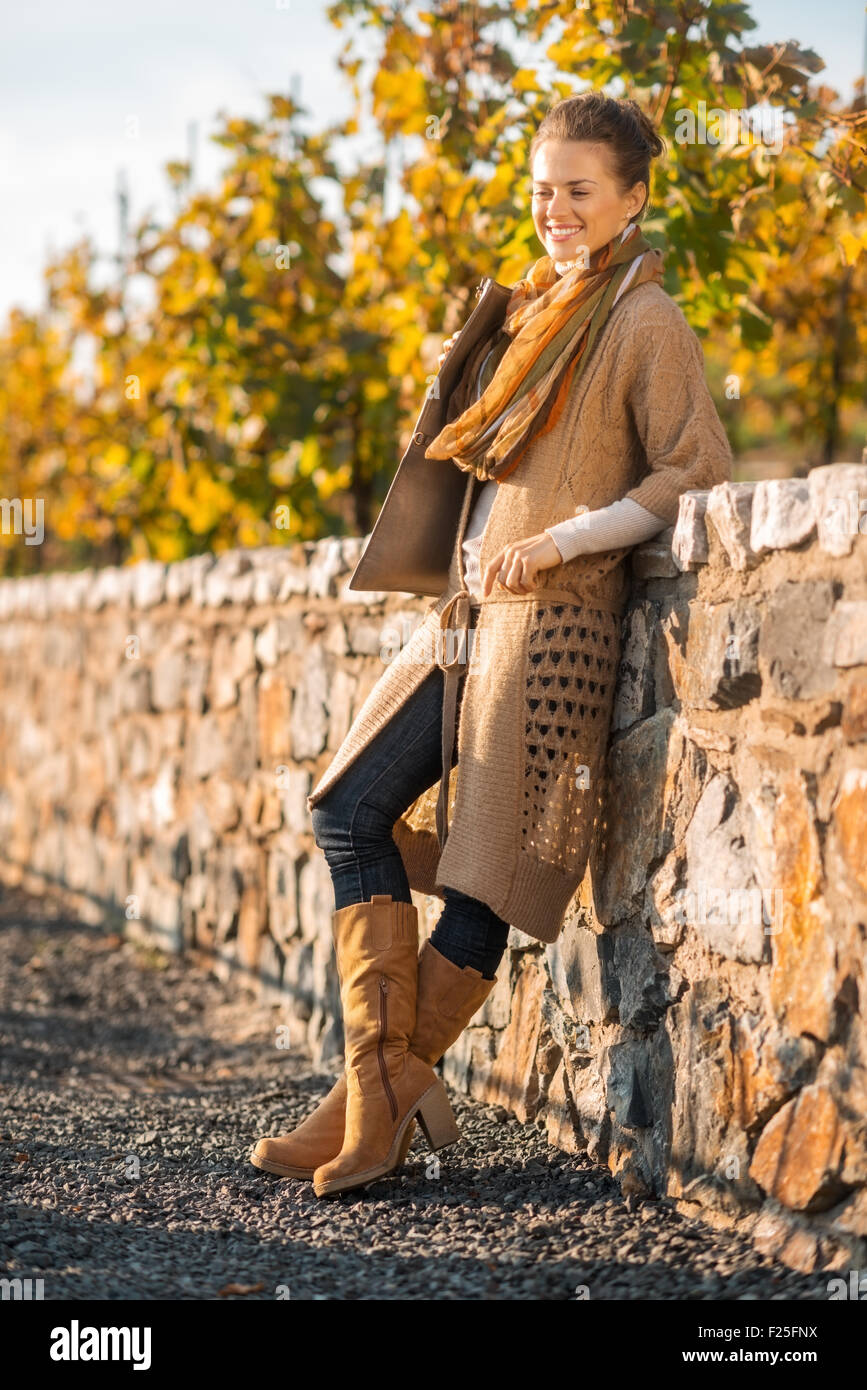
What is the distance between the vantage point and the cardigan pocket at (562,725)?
7.91 ft

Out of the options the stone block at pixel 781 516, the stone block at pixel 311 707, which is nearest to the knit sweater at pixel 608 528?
the stone block at pixel 781 516

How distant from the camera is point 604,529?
7.79 feet

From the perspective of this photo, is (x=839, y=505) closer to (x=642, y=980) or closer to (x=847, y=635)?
(x=847, y=635)

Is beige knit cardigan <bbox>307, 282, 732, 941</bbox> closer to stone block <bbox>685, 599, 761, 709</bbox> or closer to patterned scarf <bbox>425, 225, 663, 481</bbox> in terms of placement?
patterned scarf <bbox>425, 225, 663, 481</bbox>

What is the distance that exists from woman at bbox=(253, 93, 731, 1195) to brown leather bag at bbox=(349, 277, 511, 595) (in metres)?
0.09

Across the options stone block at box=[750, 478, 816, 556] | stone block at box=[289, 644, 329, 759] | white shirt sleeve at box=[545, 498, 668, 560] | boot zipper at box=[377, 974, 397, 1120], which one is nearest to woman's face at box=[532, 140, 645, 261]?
white shirt sleeve at box=[545, 498, 668, 560]

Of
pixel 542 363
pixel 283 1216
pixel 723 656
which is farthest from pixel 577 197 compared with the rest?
pixel 283 1216

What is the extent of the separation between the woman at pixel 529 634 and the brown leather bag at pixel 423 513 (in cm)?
9

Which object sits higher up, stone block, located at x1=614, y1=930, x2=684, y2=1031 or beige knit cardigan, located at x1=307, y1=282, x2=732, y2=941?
beige knit cardigan, located at x1=307, y1=282, x2=732, y2=941

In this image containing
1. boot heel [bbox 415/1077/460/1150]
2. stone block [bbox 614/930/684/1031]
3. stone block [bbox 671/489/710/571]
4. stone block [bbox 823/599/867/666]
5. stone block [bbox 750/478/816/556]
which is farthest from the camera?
boot heel [bbox 415/1077/460/1150]

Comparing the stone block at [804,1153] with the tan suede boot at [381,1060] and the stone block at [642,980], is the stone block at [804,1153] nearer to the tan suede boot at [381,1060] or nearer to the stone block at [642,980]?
the stone block at [642,980]

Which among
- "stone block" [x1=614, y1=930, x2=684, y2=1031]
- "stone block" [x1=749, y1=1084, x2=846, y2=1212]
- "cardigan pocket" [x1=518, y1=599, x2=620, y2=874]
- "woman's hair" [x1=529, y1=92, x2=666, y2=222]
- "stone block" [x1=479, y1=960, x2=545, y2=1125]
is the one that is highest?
"woman's hair" [x1=529, y1=92, x2=666, y2=222]

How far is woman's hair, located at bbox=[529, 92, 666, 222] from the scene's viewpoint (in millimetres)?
2400
